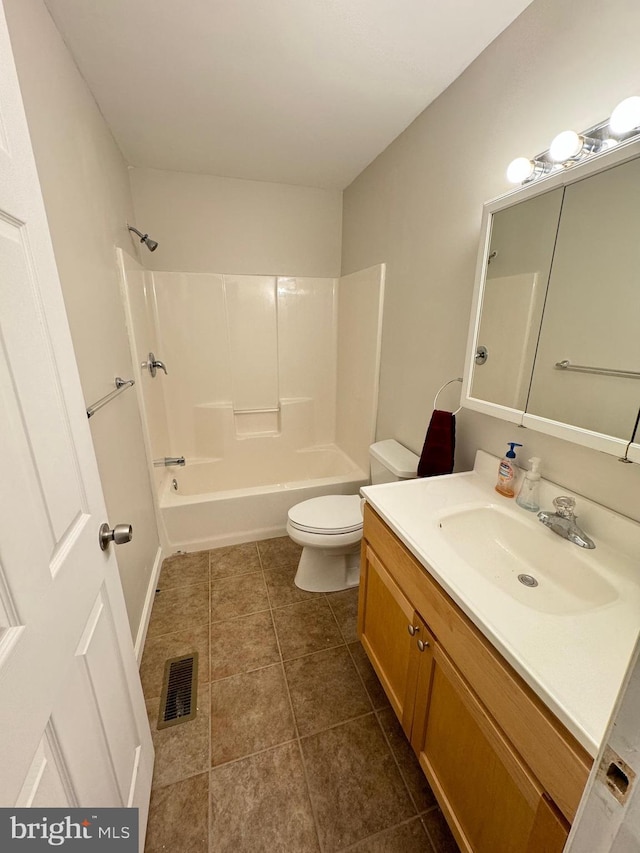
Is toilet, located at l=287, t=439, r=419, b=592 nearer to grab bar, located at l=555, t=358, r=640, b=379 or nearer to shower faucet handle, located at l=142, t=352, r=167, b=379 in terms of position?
grab bar, located at l=555, t=358, r=640, b=379

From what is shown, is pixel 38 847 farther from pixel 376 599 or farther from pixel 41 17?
pixel 41 17

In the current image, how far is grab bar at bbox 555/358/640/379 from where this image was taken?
85 cm

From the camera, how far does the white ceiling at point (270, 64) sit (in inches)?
42.6

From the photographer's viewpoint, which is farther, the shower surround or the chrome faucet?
the shower surround

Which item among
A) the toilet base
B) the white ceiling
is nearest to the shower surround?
the toilet base

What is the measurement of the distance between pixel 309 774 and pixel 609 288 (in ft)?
5.68

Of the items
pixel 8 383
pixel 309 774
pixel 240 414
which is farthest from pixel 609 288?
pixel 240 414

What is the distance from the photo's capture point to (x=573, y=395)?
0.99m

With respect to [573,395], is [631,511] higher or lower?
lower

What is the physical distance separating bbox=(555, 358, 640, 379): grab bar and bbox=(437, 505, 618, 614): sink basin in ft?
1.55

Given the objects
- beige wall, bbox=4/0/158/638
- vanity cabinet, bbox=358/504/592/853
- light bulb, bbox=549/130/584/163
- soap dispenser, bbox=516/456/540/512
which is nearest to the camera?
vanity cabinet, bbox=358/504/592/853

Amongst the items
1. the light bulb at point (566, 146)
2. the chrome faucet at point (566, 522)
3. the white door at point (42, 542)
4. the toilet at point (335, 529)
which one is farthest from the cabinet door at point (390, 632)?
the light bulb at point (566, 146)

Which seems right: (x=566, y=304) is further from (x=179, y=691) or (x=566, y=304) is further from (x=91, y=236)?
(x=179, y=691)

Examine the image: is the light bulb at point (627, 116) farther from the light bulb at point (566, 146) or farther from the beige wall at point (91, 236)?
the beige wall at point (91, 236)
